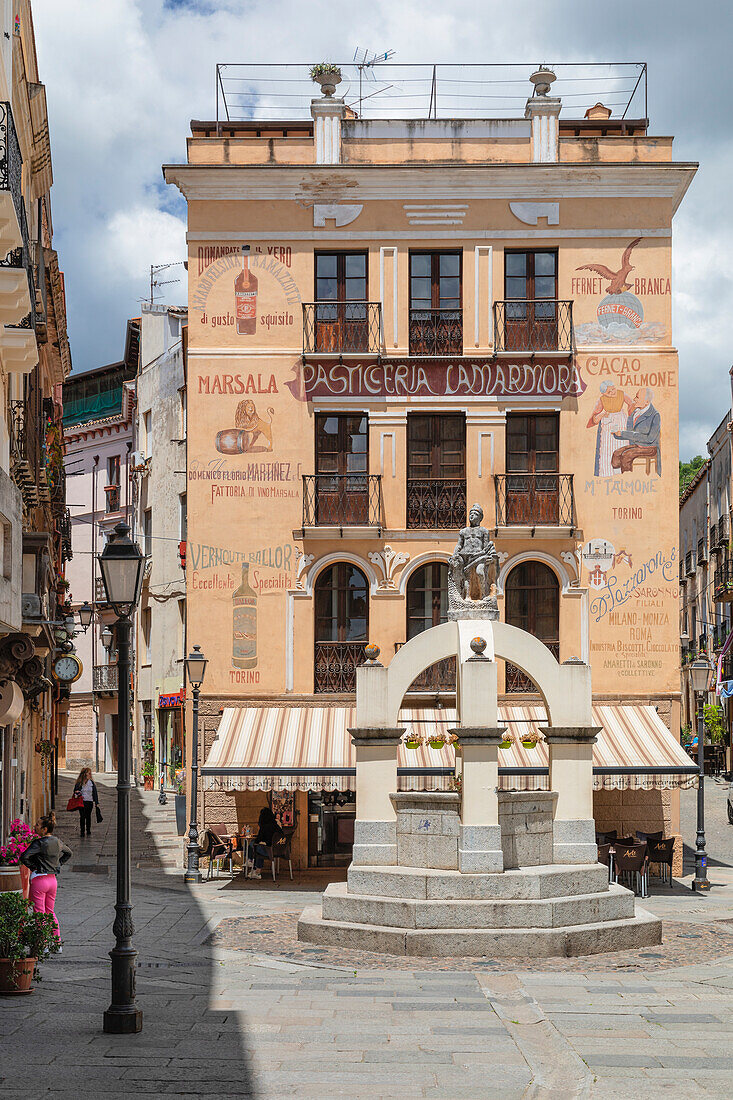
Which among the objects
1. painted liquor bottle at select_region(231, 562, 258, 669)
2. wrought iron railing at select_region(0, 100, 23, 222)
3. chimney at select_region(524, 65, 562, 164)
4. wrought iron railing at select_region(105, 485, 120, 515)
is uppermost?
chimney at select_region(524, 65, 562, 164)

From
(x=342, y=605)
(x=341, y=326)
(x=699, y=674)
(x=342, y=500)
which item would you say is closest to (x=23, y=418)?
(x=342, y=500)

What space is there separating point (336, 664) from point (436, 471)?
172 inches

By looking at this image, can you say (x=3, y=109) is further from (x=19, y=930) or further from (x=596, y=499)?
(x=596, y=499)

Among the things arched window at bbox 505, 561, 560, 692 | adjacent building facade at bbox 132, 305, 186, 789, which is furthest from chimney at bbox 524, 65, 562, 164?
adjacent building facade at bbox 132, 305, 186, 789

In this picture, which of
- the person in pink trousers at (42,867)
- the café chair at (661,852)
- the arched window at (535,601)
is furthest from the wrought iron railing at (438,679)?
the person in pink trousers at (42,867)

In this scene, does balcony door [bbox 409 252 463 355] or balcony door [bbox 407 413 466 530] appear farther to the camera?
balcony door [bbox 409 252 463 355]

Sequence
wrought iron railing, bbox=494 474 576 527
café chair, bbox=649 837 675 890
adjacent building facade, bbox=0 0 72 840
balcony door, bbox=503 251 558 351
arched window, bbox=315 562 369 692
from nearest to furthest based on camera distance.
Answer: adjacent building facade, bbox=0 0 72 840 → café chair, bbox=649 837 675 890 → wrought iron railing, bbox=494 474 576 527 → arched window, bbox=315 562 369 692 → balcony door, bbox=503 251 558 351

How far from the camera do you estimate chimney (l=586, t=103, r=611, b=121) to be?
1237 inches

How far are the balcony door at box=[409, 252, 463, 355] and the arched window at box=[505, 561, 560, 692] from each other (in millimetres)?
4699

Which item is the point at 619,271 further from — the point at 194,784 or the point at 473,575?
the point at 194,784

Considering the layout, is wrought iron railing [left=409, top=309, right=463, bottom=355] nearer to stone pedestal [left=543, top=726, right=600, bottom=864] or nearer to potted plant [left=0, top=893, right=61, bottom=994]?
stone pedestal [left=543, top=726, right=600, bottom=864]

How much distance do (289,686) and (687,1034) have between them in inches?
639

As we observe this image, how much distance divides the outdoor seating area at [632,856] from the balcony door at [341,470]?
7.94 metres

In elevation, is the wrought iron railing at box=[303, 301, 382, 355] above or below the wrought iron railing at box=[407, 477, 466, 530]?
above
